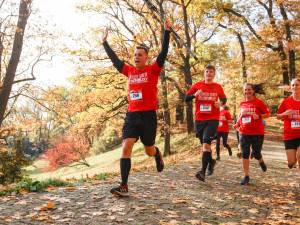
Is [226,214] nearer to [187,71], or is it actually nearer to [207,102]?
[207,102]

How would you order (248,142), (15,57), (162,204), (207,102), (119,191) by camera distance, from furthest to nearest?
(15,57), (248,142), (207,102), (119,191), (162,204)

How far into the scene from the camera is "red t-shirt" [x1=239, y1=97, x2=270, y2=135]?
5820 mm

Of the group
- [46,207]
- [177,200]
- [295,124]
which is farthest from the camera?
[295,124]

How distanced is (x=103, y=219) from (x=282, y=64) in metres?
21.7

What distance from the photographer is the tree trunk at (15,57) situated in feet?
36.1

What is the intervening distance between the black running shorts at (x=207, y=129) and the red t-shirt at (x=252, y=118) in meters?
0.75

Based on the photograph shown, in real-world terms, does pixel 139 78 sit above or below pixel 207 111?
above

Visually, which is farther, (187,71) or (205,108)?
(187,71)

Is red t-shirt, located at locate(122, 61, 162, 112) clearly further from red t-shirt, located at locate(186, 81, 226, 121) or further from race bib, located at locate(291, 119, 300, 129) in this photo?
race bib, located at locate(291, 119, 300, 129)

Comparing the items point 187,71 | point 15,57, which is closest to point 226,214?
point 15,57

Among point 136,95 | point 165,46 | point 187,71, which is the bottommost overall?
point 136,95

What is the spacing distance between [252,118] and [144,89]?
9.73ft

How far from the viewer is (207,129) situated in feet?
18.2

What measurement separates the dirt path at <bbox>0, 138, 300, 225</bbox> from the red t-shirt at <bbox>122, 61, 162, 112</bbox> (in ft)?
4.91
